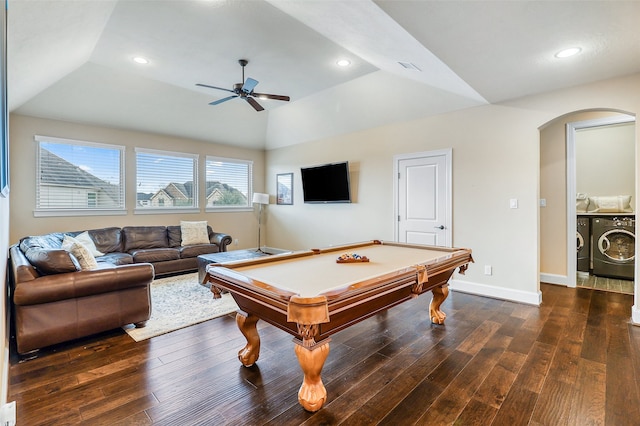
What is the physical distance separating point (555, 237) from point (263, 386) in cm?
477

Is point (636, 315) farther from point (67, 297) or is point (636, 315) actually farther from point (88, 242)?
point (88, 242)

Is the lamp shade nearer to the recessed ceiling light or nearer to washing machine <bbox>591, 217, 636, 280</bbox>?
the recessed ceiling light

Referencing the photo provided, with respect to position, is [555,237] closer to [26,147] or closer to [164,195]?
[164,195]

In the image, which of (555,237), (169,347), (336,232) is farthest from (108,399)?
(555,237)

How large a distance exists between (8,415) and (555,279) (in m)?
6.03

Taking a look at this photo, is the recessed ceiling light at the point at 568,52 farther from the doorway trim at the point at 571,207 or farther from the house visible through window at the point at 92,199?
the house visible through window at the point at 92,199

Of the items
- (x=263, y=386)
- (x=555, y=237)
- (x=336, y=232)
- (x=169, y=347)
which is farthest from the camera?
(x=336, y=232)

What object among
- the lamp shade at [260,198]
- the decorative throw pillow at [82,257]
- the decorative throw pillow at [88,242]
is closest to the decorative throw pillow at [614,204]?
the lamp shade at [260,198]

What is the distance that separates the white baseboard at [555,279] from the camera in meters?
4.48

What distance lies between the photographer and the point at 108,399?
1.90m

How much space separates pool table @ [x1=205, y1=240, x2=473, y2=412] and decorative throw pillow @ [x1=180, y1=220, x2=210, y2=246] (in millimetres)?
3725

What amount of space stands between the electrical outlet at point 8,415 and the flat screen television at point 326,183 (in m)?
4.82

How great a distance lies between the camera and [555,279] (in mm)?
4582

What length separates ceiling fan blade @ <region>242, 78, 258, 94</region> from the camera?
353 centimetres
